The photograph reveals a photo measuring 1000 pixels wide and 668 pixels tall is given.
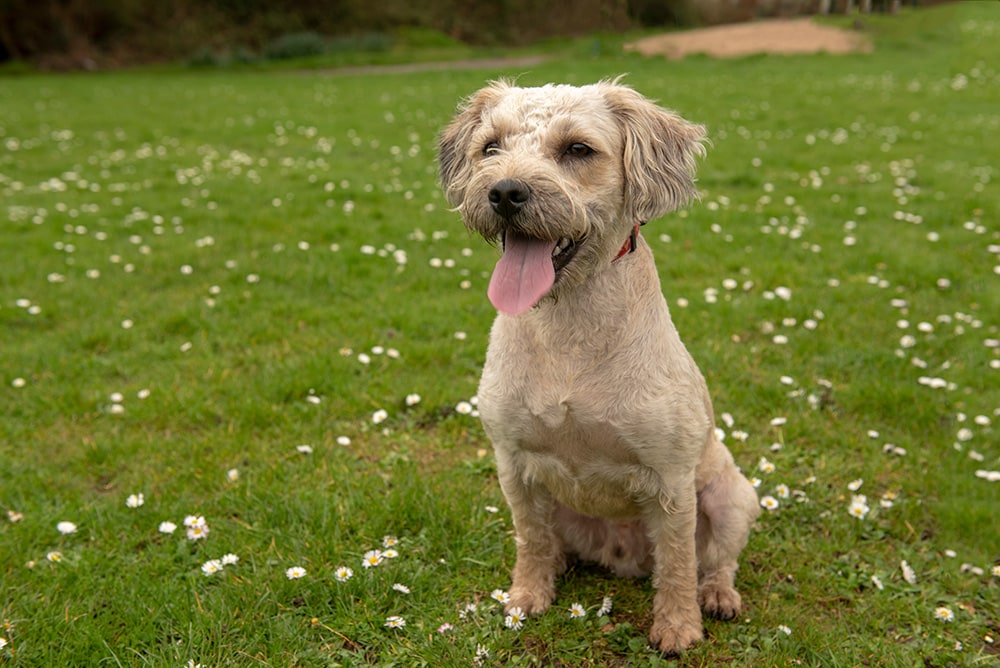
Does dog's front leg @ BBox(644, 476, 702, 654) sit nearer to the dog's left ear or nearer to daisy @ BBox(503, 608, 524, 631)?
daisy @ BBox(503, 608, 524, 631)

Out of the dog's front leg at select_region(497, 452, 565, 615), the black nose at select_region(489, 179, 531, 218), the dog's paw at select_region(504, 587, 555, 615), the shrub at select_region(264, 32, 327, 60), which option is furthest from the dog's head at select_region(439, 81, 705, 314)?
the shrub at select_region(264, 32, 327, 60)

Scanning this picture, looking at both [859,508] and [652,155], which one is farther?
[859,508]

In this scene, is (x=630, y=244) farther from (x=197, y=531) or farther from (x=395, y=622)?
(x=197, y=531)

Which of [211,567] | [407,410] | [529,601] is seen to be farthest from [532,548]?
[407,410]

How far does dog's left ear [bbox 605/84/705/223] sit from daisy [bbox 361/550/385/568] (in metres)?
1.93

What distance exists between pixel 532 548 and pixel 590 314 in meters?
1.12

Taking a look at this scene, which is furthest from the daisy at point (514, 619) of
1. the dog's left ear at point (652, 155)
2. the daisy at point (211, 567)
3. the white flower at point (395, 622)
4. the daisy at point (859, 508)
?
the daisy at point (859, 508)

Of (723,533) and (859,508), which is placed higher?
(723,533)

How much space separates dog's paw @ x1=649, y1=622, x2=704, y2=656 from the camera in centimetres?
318

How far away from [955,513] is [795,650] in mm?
1388

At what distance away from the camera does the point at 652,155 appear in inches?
114

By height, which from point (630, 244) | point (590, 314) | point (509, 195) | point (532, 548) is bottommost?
point (532, 548)

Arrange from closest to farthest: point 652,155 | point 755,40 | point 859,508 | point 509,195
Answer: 1. point 509,195
2. point 652,155
3. point 859,508
4. point 755,40

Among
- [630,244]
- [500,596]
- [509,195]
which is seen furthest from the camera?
[500,596]
